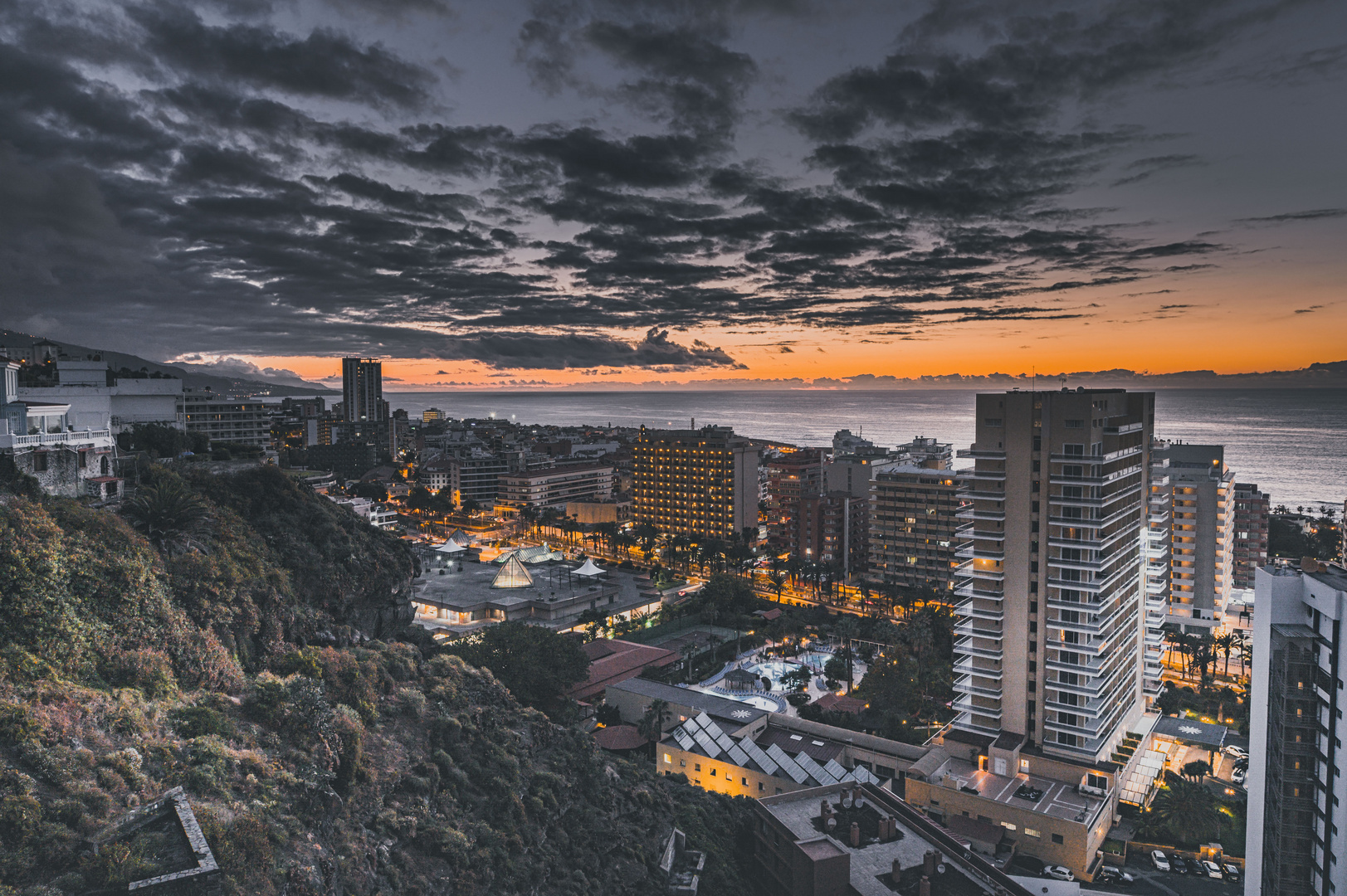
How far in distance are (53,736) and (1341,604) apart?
28.4m

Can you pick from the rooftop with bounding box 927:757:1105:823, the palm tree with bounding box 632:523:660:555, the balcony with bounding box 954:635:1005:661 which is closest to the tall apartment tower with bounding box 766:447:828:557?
the palm tree with bounding box 632:523:660:555

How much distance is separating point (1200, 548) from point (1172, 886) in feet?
123

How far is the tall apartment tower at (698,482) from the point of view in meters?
94.9

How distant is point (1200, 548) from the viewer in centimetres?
5684

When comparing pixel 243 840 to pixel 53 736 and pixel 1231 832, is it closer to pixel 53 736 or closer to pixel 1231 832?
pixel 53 736

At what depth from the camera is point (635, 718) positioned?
1593 inches

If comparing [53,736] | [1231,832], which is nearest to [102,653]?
[53,736]

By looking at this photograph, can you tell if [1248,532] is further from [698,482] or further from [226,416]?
[226,416]

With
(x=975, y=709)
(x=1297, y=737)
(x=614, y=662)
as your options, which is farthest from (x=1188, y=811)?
(x=614, y=662)

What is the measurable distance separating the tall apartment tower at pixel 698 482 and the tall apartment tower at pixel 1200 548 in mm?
47356

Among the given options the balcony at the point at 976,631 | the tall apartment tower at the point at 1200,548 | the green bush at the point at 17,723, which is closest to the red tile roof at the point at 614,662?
the balcony at the point at 976,631

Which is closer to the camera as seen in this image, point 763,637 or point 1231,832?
point 1231,832

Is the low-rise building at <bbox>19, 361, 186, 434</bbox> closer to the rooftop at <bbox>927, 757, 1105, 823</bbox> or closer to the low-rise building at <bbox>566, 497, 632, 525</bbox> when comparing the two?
A: the rooftop at <bbox>927, 757, 1105, 823</bbox>

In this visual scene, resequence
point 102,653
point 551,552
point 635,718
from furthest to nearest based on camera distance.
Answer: point 551,552
point 635,718
point 102,653
